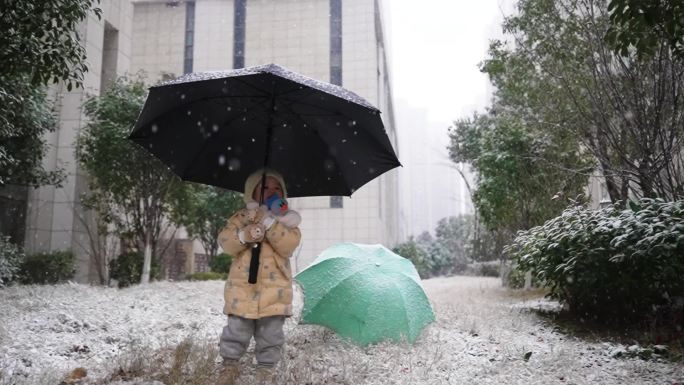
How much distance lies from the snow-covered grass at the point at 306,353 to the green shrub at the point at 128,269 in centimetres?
484

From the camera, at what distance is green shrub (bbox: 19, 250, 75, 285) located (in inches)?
425

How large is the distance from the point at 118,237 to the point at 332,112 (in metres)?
10.1

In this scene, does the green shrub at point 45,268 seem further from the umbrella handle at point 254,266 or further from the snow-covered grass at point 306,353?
the umbrella handle at point 254,266

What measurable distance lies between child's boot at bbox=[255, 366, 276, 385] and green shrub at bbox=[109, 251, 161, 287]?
29.1ft

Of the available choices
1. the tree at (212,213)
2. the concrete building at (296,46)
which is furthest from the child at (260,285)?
the concrete building at (296,46)

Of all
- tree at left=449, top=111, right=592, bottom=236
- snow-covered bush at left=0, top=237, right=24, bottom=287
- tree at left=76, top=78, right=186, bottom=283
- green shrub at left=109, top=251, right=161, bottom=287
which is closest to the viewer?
snow-covered bush at left=0, top=237, right=24, bottom=287

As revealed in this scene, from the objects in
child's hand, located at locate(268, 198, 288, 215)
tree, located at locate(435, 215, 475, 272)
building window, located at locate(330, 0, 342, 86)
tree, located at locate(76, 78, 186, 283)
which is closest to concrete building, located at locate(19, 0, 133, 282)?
tree, located at locate(76, 78, 186, 283)

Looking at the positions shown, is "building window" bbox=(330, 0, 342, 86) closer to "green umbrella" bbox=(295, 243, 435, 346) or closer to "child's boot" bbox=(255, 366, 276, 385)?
"green umbrella" bbox=(295, 243, 435, 346)

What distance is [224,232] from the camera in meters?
3.81

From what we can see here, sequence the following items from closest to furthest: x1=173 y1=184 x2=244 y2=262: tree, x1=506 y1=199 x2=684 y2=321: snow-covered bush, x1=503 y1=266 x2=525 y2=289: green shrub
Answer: x1=506 y1=199 x2=684 y2=321: snow-covered bush < x1=503 y1=266 x2=525 y2=289: green shrub < x1=173 y1=184 x2=244 y2=262: tree

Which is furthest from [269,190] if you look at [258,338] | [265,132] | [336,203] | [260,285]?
[336,203]

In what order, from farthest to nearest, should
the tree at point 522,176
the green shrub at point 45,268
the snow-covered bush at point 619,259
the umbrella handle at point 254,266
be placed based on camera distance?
the tree at point 522,176, the green shrub at point 45,268, the snow-covered bush at point 619,259, the umbrella handle at point 254,266

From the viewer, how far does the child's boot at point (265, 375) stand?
3.53 metres

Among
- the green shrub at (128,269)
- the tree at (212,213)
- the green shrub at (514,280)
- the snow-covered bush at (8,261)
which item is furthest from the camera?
the tree at (212,213)
